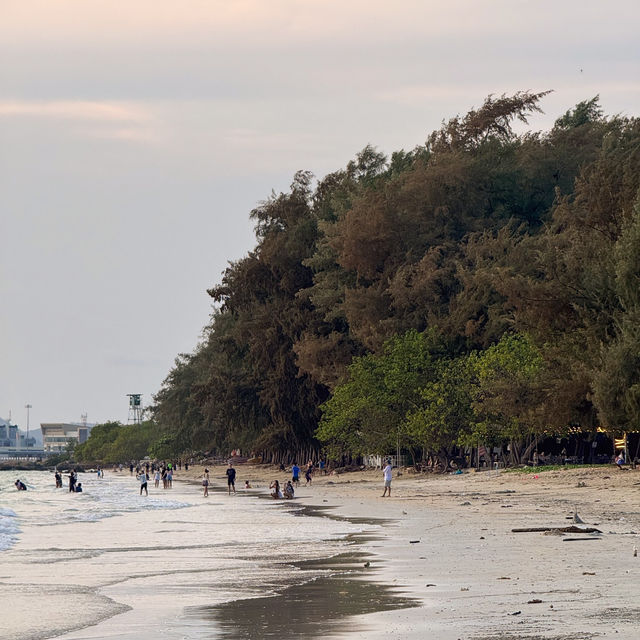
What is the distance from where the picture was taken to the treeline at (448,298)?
4447 cm

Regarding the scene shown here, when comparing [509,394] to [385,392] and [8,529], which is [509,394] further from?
[8,529]

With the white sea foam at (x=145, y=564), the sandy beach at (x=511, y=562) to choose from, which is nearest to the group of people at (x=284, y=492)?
the sandy beach at (x=511, y=562)

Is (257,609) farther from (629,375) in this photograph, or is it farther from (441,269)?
(441,269)

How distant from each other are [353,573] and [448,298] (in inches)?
1889

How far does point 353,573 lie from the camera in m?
19.2

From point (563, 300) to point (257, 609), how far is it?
103 feet

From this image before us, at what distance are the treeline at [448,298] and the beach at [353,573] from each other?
26.7 ft

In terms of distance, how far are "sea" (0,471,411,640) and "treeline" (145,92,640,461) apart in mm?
13880

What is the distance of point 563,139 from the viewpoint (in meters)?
73.3

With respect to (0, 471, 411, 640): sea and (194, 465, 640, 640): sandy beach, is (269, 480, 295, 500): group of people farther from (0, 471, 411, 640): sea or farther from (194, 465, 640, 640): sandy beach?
(0, 471, 411, 640): sea

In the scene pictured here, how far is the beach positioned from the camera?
44.0 feet

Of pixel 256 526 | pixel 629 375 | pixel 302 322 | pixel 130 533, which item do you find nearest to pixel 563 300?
pixel 629 375

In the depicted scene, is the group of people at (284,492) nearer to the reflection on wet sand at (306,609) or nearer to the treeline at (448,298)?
the treeline at (448,298)

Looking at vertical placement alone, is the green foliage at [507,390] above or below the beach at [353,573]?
above
